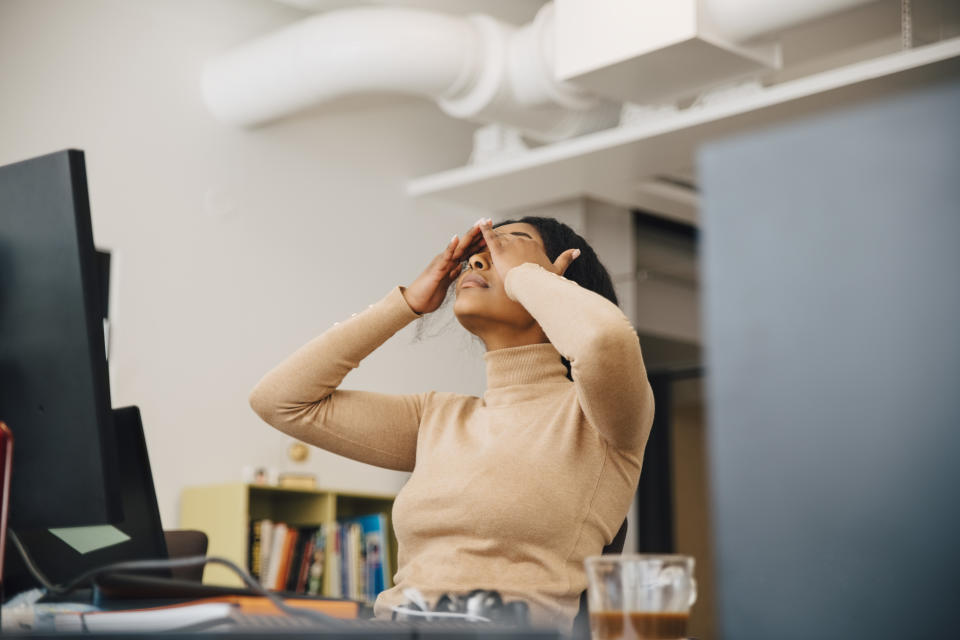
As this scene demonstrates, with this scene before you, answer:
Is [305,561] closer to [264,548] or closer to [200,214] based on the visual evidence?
[264,548]

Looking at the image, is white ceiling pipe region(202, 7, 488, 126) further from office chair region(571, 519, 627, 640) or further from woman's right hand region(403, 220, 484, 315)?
office chair region(571, 519, 627, 640)

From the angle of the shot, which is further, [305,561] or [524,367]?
[305,561]

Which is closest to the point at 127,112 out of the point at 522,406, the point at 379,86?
the point at 379,86

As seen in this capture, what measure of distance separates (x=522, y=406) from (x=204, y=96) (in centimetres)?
296

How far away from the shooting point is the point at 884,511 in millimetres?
487

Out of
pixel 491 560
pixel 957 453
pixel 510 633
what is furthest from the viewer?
pixel 491 560

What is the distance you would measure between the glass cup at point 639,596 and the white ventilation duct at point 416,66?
120 inches

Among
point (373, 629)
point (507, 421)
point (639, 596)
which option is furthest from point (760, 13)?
point (373, 629)

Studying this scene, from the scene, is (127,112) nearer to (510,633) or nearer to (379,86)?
(379,86)

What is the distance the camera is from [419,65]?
3783mm

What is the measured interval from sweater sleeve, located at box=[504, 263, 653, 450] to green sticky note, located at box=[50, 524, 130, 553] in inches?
22.1

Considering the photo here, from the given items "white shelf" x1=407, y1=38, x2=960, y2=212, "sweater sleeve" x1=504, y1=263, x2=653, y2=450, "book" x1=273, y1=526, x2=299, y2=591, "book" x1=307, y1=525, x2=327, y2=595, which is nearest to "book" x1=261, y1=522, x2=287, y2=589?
"book" x1=273, y1=526, x2=299, y2=591

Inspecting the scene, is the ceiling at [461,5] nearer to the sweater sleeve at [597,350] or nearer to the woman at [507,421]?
the woman at [507,421]

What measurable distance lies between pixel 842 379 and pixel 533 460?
1.03 m
